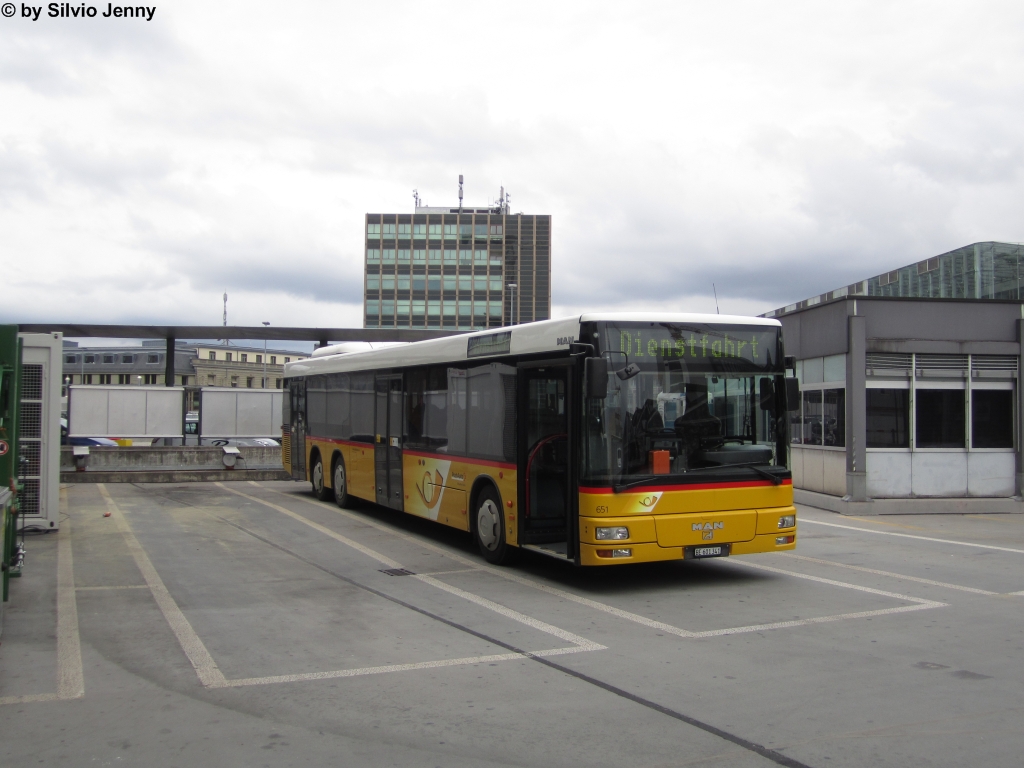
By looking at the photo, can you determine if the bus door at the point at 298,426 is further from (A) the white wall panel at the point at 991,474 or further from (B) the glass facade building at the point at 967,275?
(A) the white wall panel at the point at 991,474

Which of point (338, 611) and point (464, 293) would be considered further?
point (464, 293)

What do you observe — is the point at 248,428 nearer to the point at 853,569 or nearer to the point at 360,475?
the point at 360,475

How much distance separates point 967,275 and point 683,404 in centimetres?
1858

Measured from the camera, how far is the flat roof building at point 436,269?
389ft

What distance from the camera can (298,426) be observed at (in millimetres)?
19594

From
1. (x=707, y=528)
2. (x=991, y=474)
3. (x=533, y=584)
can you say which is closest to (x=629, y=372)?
(x=707, y=528)

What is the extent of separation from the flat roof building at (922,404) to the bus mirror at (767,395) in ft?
28.8

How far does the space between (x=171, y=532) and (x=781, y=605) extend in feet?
30.5

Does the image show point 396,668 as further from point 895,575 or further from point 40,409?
point 40,409

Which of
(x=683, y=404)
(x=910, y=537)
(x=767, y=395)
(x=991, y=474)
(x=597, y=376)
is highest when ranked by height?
(x=597, y=376)

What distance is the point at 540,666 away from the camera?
265 inches

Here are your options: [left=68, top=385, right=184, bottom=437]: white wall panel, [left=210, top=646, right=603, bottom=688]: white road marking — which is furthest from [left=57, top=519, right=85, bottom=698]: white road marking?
[left=68, top=385, right=184, bottom=437]: white wall panel

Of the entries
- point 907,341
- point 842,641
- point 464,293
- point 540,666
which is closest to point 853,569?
point 842,641

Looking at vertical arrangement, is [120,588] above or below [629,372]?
below
